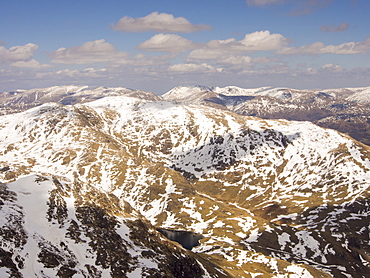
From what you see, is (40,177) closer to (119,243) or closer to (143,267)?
(119,243)

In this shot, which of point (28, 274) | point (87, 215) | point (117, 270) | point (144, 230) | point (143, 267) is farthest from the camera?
point (144, 230)

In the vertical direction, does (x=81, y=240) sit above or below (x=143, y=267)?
above

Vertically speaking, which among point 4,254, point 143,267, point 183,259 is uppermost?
point 4,254

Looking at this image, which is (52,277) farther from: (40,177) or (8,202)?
(40,177)

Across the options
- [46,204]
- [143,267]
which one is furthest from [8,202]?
[143,267]

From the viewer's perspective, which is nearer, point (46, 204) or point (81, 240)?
point (81, 240)

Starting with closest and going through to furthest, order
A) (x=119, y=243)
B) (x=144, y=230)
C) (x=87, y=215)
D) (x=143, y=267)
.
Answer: (x=143, y=267) < (x=119, y=243) < (x=87, y=215) < (x=144, y=230)

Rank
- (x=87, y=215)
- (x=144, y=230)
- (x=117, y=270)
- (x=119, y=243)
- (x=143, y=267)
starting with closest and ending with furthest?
(x=117, y=270), (x=143, y=267), (x=119, y=243), (x=87, y=215), (x=144, y=230)

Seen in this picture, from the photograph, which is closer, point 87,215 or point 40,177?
point 87,215

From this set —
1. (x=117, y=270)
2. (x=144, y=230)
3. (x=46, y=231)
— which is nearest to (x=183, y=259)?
(x=144, y=230)
